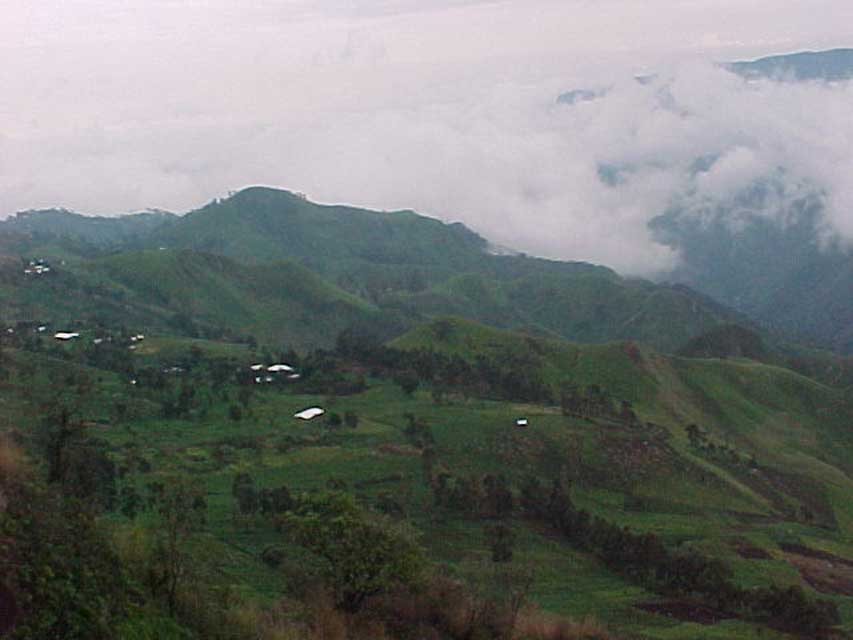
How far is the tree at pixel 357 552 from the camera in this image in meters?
29.4

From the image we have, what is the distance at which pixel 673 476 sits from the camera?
299 feet

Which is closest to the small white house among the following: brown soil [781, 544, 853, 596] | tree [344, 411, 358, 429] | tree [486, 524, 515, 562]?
tree [344, 411, 358, 429]

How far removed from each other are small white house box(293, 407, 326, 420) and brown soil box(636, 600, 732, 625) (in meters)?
50.5

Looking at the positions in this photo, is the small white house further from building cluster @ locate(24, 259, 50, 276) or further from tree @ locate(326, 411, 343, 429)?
building cluster @ locate(24, 259, 50, 276)

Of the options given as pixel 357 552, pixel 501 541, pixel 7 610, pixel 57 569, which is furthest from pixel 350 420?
pixel 7 610

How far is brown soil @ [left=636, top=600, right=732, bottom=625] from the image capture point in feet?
174

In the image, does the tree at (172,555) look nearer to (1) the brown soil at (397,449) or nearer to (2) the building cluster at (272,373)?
(1) the brown soil at (397,449)

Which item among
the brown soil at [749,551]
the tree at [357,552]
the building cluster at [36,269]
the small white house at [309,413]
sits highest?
the tree at [357,552]

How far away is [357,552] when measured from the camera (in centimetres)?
2956

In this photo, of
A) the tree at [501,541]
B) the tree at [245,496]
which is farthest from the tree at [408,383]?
the tree at [501,541]

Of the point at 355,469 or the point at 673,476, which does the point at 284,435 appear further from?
the point at 673,476

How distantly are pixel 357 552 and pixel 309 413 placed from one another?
233 feet

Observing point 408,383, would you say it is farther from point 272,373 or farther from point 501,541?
point 501,541

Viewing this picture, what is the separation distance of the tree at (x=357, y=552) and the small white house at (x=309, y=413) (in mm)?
67037
